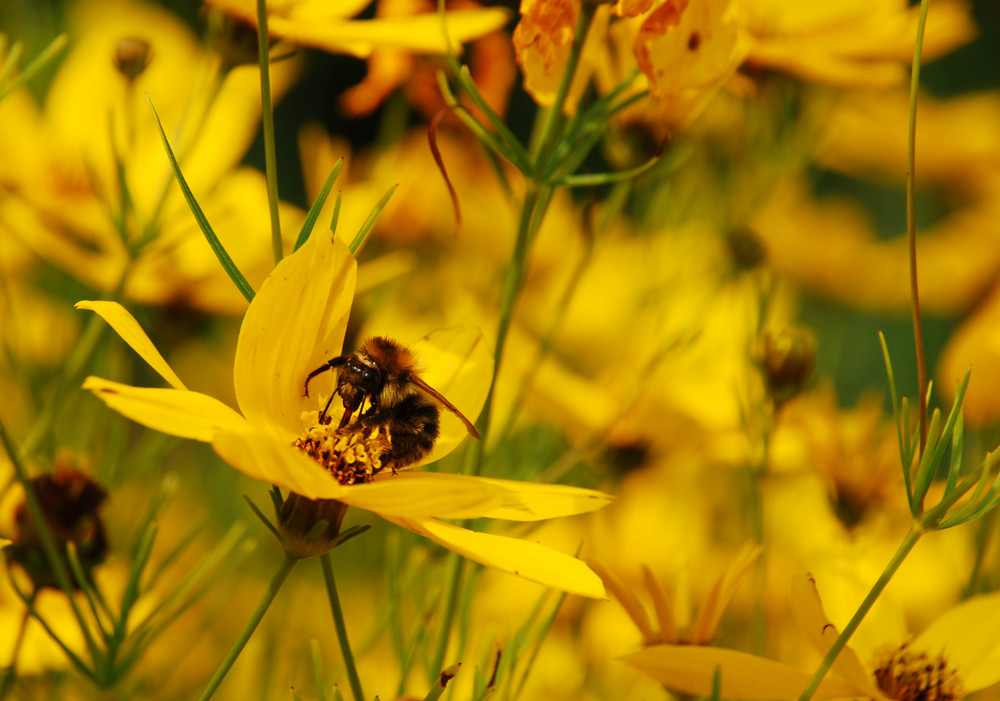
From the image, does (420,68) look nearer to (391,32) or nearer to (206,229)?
(391,32)

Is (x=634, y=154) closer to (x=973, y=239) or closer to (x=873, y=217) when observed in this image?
(x=973, y=239)

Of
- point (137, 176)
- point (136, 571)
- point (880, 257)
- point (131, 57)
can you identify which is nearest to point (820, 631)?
point (136, 571)

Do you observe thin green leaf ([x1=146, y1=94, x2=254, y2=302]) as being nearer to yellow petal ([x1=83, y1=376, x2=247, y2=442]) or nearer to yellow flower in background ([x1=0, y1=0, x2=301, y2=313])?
yellow petal ([x1=83, y1=376, x2=247, y2=442])

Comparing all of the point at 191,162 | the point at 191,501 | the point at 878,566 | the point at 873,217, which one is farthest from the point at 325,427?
the point at 873,217

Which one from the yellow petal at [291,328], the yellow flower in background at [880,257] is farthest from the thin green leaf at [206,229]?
the yellow flower in background at [880,257]

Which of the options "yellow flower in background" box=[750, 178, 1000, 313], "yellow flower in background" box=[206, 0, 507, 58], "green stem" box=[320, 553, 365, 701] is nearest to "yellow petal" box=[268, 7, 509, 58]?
"yellow flower in background" box=[206, 0, 507, 58]

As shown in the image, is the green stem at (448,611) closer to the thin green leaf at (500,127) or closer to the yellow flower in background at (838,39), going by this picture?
the thin green leaf at (500,127)
